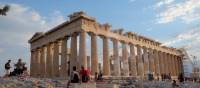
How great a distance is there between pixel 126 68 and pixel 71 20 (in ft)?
38.0

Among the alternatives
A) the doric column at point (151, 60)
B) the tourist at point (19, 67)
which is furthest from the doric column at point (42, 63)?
the doric column at point (151, 60)

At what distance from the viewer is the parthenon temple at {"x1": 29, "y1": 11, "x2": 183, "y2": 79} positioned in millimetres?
37688

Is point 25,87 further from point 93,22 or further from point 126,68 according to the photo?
point 126,68

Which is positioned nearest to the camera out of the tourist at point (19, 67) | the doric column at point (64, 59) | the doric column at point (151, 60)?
the tourist at point (19, 67)

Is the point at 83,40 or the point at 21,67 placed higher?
the point at 83,40

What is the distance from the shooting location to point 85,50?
36.6 m

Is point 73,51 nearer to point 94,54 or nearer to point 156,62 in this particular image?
point 94,54

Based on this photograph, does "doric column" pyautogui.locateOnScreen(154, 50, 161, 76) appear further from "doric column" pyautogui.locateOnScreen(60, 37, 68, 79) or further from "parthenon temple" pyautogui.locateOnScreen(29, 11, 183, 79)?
"doric column" pyautogui.locateOnScreen(60, 37, 68, 79)

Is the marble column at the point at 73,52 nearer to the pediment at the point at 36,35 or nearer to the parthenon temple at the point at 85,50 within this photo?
the parthenon temple at the point at 85,50

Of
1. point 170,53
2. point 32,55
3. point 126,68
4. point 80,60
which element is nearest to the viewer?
point 80,60

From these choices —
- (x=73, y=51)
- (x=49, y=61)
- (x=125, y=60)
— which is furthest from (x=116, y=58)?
(x=49, y=61)

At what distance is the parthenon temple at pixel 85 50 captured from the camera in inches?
1484

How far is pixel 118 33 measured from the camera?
145 feet

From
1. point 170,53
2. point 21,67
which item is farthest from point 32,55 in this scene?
point 170,53
